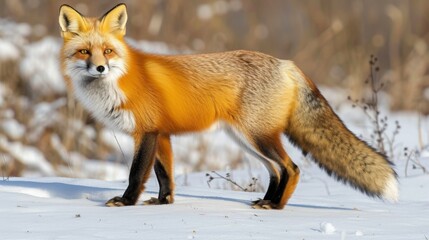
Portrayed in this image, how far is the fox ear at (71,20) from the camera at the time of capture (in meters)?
4.88

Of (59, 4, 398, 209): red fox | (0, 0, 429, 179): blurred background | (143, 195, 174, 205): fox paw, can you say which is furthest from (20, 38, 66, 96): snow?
(143, 195, 174, 205): fox paw

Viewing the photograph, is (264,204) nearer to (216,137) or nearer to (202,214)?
(202,214)

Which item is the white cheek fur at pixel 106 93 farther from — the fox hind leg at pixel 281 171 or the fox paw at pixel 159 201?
the fox hind leg at pixel 281 171

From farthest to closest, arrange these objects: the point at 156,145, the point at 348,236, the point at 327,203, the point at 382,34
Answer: the point at 382,34 → the point at 327,203 → the point at 156,145 → the point at 348,236

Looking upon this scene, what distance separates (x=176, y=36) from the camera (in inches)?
459

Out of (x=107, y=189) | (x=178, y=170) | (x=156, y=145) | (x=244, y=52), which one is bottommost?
(x=178, y=170)

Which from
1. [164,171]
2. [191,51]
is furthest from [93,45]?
[191,51]

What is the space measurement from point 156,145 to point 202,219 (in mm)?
827

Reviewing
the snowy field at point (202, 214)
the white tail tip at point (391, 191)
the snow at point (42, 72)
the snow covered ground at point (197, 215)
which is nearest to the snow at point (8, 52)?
the snow at point (42, 72)

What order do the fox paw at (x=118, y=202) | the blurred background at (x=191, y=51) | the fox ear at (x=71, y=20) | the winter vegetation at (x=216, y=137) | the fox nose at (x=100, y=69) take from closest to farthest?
1. the winter vegetation at (x=216, y=137)
2. the fox nose at (x=100, y=69)
3. the fox paw at (x=118, y=202)
4. the fox ear at (x=71, y=20)
5. the blurred background at (x=191, y=51)

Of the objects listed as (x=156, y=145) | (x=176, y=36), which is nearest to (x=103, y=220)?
(x=156, y=145)

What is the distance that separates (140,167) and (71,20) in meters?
0.95

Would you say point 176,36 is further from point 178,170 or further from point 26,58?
point 178,170

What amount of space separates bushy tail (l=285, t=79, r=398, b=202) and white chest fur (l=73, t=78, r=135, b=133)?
1.00 metres
